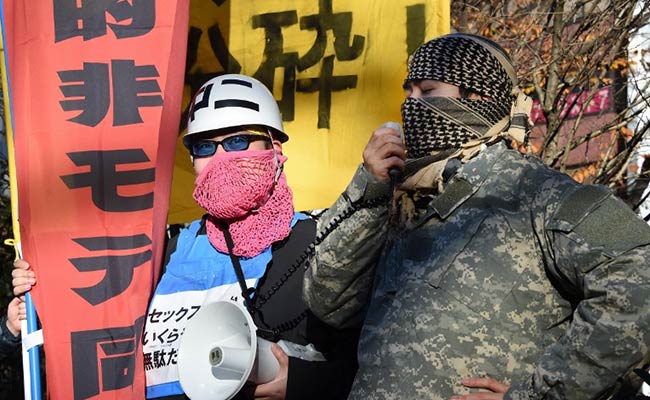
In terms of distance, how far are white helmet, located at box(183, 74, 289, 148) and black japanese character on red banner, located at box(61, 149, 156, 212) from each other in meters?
0.29

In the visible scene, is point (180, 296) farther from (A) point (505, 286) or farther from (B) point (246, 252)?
(A) point (505, 286)

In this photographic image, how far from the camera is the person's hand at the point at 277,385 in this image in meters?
3.57

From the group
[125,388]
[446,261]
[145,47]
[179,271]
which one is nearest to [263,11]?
[145,47]

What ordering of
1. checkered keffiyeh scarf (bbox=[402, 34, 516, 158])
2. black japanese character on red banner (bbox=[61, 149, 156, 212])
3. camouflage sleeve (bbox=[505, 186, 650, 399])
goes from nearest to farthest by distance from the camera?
camouflage sleeve (bbox=[505, 186, 650, 399])
checkered keffiyeh scarf (bbox=[402, 34, 516, 158])
black japanese character on red banner (bbox=[61, 149, 156, 212])

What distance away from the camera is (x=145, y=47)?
169 inches

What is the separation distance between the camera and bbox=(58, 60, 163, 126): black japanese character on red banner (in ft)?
13.9

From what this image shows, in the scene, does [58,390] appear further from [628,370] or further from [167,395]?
[628,370]

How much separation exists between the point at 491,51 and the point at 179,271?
66.8 inches

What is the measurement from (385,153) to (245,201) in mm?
1120

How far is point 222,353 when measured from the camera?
357 centimetres

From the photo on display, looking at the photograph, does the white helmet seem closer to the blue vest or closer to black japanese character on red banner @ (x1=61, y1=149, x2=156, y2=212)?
black japanese character on red banner @ (x1=61, y1=149, x2=156, y2=212)

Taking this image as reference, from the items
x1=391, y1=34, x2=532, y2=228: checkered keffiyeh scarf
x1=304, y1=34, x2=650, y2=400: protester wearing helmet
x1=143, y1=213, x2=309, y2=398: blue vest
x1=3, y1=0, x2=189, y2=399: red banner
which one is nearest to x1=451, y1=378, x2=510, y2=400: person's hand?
x1=304, y1=34, x2=650, y2=400: protester wearing helmet

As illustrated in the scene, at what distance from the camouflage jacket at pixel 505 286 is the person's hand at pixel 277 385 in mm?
559

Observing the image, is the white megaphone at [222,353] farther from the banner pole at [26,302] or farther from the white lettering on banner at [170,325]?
the banner pole at [26,302]
